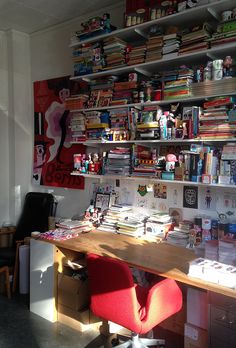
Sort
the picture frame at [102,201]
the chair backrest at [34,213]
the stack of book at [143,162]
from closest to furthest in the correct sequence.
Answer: the stack of book at [143,162] < the picture frame at [102,201] < the chair backrest at [34,213]

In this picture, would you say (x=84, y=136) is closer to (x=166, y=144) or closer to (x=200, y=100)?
(x=166, y=144)

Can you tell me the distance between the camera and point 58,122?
381 centimetres

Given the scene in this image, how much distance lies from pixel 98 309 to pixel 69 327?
2.59 feet

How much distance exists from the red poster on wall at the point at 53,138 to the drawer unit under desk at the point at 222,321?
1889mm

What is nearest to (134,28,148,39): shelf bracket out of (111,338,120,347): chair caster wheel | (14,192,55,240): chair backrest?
(14,192,55,240): chair backrest

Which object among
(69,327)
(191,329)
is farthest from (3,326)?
(191,329)

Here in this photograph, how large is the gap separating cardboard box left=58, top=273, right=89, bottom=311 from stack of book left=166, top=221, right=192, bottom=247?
0.77 m

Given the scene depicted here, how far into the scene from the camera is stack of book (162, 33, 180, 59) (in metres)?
2.60

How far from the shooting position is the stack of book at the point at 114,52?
9.57 ft

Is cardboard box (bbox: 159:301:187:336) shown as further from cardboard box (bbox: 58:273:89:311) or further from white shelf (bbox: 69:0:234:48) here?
white shelf (bbox: 69:0:234:48)

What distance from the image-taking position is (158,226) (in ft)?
9.34

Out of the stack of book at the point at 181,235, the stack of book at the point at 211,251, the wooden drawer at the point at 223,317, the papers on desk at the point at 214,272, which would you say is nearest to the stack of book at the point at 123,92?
the stack of book at the point at 181,235

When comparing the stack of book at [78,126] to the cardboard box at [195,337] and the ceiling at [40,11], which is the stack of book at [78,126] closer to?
the ceiling at [40,11]

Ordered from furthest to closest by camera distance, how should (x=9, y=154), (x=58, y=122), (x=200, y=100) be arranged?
(x=9, y=154) → (x=58, y=122) → (x=200, y=100)
